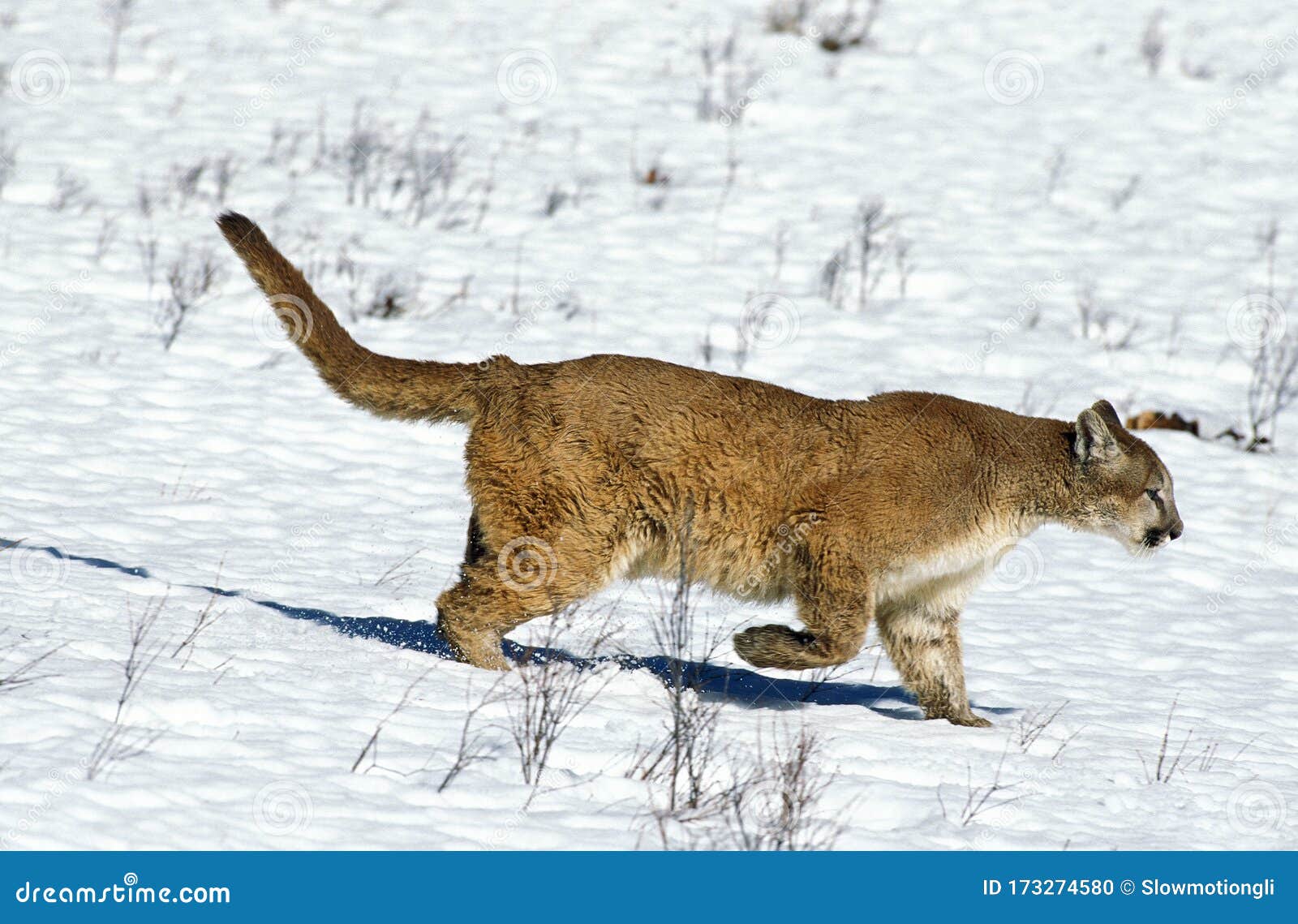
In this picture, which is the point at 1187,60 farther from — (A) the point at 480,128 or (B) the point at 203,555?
(B) the point at 203,555

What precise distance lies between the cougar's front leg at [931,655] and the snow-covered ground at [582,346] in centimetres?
24

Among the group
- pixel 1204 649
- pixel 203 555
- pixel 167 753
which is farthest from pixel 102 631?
pixel 1204 649
